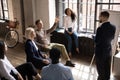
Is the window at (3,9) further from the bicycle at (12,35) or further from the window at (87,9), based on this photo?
the window at (87,9)

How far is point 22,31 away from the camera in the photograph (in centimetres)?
576

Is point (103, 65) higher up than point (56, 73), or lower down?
lower down

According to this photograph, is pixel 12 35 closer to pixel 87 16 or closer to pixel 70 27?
pixel 70 27

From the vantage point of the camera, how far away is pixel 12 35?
18.9ft

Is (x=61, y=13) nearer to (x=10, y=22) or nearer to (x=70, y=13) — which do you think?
(x=70, y=13)

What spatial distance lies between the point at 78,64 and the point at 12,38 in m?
2.52

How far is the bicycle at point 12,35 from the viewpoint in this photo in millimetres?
5598

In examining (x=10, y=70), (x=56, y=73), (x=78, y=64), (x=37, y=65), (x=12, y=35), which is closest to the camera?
(x=56, y=73)

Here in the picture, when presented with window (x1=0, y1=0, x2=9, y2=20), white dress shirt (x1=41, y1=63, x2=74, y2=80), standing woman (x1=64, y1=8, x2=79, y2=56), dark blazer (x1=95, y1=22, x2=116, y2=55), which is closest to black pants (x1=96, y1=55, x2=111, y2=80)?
dark blazer (x1=95, y1=22, x2=116, y2=55)

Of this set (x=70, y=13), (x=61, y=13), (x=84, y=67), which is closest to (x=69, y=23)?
(x=70, y=13)

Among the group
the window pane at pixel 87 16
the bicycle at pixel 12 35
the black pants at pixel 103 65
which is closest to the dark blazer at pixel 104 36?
the black pants at pixel 103 65

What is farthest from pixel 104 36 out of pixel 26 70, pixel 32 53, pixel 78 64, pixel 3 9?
pixel 3 9

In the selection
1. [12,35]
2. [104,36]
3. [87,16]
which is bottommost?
[12,35]

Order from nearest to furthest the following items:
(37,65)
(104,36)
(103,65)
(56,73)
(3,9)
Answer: (56,73)
(104,36)
(103,65)
(37,65)
(3,9)
